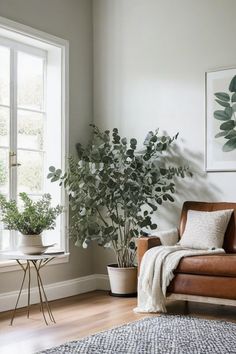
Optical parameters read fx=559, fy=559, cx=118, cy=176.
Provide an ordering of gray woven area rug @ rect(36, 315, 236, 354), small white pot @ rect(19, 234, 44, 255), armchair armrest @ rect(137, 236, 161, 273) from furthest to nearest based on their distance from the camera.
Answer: armchair armrest @ rect(137, 236, 161, 273), small white pot @ rect(19, 234, 44, 255), gray woven area rug @ rect(36, 315, 236, 354)

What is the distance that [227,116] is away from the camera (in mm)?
5070

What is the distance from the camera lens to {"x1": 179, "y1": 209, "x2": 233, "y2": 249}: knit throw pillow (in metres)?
4.62

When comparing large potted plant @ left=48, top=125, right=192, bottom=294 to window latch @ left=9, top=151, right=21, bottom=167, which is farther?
large potted plant @ left=48, top=125, right=192, bottom=294

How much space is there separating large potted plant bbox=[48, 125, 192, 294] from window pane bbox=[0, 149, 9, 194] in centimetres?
43

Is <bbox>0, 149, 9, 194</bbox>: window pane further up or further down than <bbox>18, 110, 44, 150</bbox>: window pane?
further down

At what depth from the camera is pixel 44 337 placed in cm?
371

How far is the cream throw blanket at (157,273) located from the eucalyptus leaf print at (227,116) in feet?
3.50

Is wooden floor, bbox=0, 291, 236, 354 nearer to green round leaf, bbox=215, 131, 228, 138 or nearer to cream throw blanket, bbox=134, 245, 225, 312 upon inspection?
cream throw blanket, bbox=134, 245, 225, 312

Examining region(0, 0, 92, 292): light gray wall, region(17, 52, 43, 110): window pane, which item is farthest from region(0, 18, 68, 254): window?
region(0, 0, 92, 292): light gray wall

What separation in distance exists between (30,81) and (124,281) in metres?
2.08

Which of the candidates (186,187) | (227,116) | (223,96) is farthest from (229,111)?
(186,187)

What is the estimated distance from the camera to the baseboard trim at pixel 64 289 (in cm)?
467

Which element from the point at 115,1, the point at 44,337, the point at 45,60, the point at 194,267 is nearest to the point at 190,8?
the point at 115,1

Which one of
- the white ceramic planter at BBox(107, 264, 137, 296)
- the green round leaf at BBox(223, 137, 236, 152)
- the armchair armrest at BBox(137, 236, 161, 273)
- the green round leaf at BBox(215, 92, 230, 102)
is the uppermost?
the green round leaf at BBox(215, 92, 230, 102)
